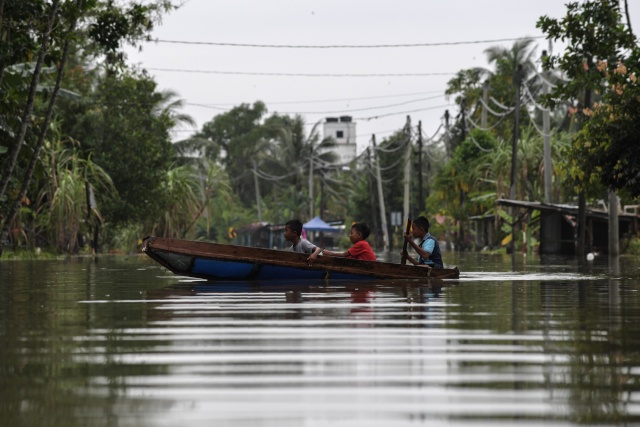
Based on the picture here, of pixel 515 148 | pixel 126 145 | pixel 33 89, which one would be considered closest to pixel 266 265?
pixel 33 89

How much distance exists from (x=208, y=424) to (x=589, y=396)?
1.92 metres

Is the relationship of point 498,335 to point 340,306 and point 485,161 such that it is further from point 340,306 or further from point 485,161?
point 485,161

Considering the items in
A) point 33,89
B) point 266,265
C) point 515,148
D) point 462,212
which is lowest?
point 266,265

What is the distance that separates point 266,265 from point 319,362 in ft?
34.8

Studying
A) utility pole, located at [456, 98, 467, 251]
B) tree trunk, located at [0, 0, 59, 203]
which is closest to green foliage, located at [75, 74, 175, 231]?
utility pole, located at [456, 98, 467, 251]

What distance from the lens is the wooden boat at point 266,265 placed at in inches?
684

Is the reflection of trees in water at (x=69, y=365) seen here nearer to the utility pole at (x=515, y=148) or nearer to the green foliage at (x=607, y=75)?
the green foliage at (x=607, y=75)

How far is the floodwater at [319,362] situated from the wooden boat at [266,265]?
3816mm

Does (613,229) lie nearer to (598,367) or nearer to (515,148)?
(515,148)

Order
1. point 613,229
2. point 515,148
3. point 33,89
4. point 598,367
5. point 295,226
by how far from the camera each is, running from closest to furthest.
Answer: point 598,367 → point 295,226 → point 33,89 → point 613,229 → point 515,148

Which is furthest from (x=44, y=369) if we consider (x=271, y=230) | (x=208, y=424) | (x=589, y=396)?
(x=271, y=230)

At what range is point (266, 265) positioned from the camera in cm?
1753

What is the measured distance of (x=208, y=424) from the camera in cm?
493

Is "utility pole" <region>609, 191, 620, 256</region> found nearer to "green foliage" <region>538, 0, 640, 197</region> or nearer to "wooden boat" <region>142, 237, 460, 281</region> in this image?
"green foliage" <region>538, 0, 640, 197</region>
